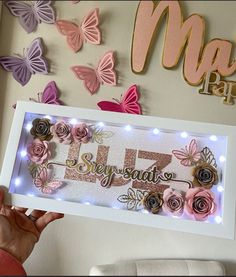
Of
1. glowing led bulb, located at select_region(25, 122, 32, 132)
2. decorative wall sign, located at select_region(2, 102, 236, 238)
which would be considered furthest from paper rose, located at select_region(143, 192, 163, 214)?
glowing led bulb, located at select_region(25, 122, 32, 132)

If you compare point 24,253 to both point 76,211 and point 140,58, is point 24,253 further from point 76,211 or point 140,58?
point 140,58

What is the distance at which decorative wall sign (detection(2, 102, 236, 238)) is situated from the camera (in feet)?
2.89

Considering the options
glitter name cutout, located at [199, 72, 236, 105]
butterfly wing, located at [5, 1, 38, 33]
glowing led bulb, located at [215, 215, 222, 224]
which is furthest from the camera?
butterfly wing, located at [5, 1, 38, 33]

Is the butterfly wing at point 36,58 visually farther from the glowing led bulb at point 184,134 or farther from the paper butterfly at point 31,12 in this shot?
the glowing led bulb at point 184,134

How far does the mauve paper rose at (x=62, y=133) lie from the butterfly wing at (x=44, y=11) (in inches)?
18.8

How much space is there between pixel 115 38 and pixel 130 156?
491 mm

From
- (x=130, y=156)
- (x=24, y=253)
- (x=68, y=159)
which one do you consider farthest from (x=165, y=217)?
(x=24, y=253)

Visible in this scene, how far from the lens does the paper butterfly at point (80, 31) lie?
115 centimetres

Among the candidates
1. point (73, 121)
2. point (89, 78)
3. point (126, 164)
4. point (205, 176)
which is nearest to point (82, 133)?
point (73, 121)

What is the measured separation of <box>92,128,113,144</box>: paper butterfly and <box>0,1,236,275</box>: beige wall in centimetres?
22

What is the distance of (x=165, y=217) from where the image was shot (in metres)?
0.87

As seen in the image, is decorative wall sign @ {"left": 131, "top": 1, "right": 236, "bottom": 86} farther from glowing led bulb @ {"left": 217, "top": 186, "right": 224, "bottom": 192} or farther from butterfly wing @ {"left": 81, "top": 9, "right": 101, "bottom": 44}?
glowing led bulb @ {"left": 217, "top": 186, "right": 224, "bottom": 192}

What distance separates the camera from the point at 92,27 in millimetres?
1146

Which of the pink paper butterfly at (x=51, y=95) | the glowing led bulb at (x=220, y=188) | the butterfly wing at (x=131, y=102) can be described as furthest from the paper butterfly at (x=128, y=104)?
the glowing led bulb at (x=220, y=188)
